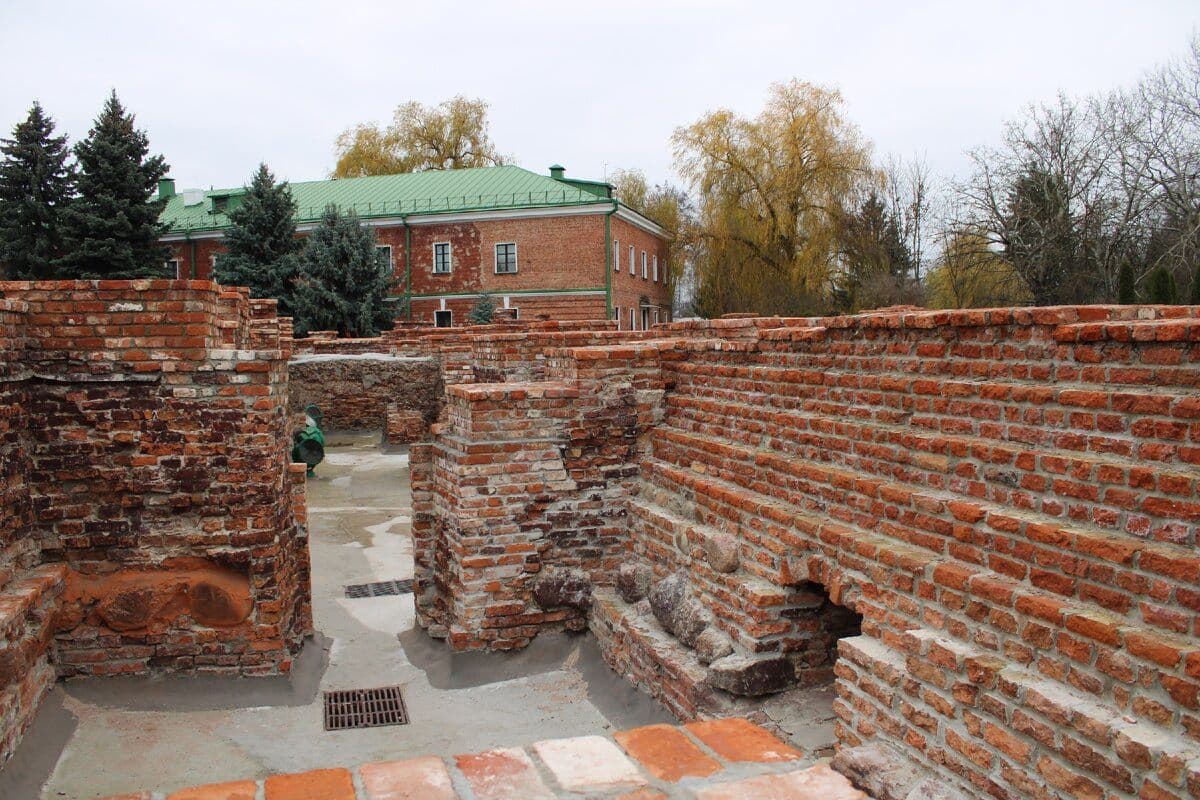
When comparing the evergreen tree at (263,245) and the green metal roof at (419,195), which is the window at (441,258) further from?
the evergreen tree at (263,245)

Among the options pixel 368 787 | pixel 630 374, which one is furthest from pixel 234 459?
pixel 368 787

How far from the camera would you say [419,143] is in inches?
1649

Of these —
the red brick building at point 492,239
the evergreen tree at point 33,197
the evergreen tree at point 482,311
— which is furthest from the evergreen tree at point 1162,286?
the evergreen tree at point 33,197

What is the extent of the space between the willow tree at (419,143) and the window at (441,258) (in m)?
11.0

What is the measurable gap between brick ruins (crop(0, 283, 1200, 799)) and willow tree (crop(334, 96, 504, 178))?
37209 millimetres

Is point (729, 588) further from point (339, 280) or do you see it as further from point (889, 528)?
point (339, 280)

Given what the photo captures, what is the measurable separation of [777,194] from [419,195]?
527 inches

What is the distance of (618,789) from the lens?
6.48ft

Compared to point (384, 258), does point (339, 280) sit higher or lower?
lower

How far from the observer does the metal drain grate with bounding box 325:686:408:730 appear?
5117 millimetres

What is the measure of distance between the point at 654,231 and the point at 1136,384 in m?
33.3

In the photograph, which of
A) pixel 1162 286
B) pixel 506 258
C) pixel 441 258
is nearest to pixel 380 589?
pixel 1162 286

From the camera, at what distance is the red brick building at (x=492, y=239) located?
102 ft

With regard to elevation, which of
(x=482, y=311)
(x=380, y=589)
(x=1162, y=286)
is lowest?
(x=380, y=589)
